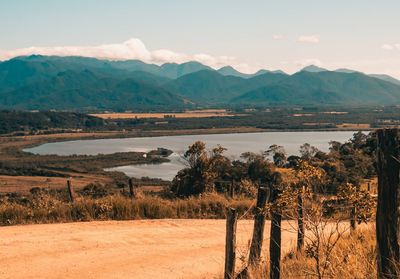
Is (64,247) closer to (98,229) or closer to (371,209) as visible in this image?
(98,229)

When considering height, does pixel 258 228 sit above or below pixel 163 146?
above

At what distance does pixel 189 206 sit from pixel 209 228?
265cm

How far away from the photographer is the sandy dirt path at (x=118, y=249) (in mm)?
11187

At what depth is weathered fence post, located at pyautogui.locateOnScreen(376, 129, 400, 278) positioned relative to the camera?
569 cm

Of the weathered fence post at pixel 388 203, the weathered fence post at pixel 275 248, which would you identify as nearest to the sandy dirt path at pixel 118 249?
the weathered fence post at pixel 275 248

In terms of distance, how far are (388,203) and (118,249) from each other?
332 inches

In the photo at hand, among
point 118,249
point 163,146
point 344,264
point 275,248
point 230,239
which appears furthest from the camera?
point 163,146

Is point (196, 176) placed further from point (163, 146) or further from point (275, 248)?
point (163, 146)

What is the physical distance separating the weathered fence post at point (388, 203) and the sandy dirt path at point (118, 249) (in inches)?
202

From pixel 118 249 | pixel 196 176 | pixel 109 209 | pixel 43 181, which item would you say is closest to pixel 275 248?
pixel 118 249

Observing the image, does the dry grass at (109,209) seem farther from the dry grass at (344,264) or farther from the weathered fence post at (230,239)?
the weathered fence post at (230,239)

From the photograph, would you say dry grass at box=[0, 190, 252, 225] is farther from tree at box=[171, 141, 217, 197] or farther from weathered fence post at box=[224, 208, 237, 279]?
tree at box=[171, 141, 217, 197]

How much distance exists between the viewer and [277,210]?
8250 millimetres

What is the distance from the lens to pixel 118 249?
1291cm
